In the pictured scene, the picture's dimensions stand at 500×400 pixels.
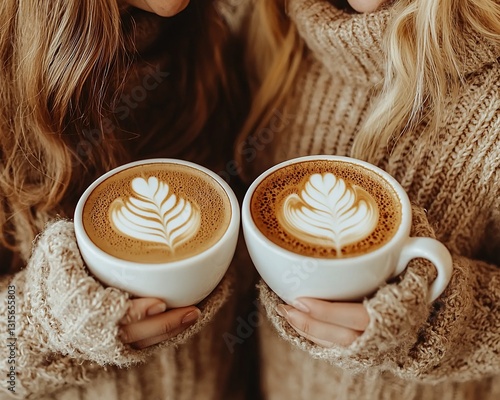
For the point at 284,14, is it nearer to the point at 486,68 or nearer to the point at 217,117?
the point at 217,117

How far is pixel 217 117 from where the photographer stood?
0.89 meters

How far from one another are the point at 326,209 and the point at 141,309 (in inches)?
8.4

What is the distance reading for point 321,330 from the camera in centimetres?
56

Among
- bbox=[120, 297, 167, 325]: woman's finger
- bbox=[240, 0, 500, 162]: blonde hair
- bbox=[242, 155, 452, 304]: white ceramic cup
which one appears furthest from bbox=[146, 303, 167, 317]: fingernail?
bbox=[240, 0, 500, 162]: blonde hair

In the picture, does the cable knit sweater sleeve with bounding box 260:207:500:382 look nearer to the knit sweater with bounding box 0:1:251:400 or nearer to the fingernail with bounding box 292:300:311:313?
the fingernail with bounding box 292:300:311:313

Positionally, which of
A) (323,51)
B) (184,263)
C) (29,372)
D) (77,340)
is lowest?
(29,372)

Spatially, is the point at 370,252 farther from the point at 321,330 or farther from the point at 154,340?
the point at 154,340

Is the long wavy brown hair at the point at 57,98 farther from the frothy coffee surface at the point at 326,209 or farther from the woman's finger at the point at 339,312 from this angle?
the woman's finger at the point at 339,312

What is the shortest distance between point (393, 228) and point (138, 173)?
29 cm

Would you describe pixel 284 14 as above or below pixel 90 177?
above

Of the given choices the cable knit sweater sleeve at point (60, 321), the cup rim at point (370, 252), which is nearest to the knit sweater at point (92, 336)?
the cable knit sweater sleeve at point (60, 321)

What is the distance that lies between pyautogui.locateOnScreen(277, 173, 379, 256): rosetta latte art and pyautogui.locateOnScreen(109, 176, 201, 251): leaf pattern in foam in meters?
0.10

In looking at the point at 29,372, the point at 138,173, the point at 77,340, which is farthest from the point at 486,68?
the point at 29,372

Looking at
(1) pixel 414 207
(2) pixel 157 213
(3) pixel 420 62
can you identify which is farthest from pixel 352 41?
(2) pixel 157 213
